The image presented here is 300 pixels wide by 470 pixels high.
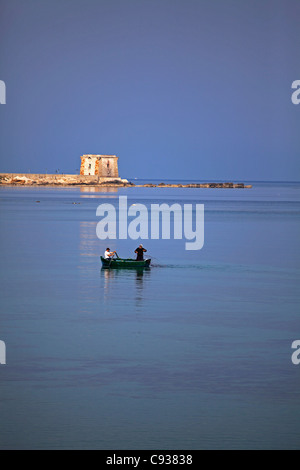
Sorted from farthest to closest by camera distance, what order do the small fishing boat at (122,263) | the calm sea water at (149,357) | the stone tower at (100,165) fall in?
the stone tower at (100,165) → the small fishing boat at (122,263) → the calm sea water at (149,357)

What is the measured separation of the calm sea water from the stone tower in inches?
6527

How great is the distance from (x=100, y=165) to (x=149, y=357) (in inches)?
7126

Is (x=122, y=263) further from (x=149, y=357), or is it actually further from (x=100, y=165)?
(x=100, y=165)

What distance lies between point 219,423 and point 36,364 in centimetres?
412

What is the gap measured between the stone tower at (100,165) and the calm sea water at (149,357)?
16578 cm

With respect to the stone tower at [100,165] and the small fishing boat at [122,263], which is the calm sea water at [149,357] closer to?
the small fishing boat at [122,263]

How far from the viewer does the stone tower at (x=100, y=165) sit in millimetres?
195375

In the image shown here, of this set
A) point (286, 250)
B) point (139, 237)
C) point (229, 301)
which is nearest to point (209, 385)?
point (229, 301)

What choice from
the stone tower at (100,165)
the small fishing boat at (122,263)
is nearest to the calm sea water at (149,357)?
the small fishing boat at (122,263)

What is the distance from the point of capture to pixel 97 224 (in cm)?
5494

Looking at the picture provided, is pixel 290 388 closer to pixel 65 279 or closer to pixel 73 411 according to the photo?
pixel 73 411

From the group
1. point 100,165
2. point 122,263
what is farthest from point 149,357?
point 100,165

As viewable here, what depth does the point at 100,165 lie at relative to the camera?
19525 cm

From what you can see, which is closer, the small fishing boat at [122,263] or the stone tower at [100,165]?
the small fishing boat at [122,263]
